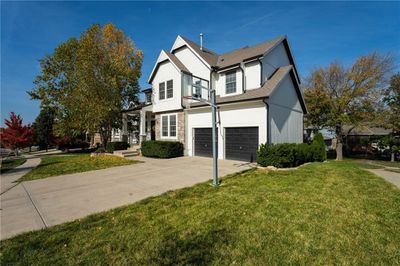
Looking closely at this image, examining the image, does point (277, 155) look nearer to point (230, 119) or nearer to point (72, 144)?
point (230, 119)

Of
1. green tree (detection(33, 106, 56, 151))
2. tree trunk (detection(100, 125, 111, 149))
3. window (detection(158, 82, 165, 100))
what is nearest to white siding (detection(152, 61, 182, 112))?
window (detection(158, 82, 165, 100))

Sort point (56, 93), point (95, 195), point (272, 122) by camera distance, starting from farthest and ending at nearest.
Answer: point (56, 93), point (272, 122), point (95, 195)

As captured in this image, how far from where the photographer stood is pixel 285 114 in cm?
1409

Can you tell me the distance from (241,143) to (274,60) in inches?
280

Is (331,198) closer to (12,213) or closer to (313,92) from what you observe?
(12,213)

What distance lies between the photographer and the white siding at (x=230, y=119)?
39.3 ft

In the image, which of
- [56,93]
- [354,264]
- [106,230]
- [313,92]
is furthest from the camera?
[313,92]

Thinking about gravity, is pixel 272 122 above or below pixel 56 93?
below

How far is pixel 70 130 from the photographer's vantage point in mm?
19469

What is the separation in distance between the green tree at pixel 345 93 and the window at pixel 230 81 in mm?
12710

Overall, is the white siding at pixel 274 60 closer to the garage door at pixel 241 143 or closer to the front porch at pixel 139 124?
the garage door at pixel 241 143

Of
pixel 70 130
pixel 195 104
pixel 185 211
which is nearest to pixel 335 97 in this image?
pixel 195 104

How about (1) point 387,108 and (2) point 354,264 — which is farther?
(1) point 387,108

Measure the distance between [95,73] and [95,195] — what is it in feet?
48.0
